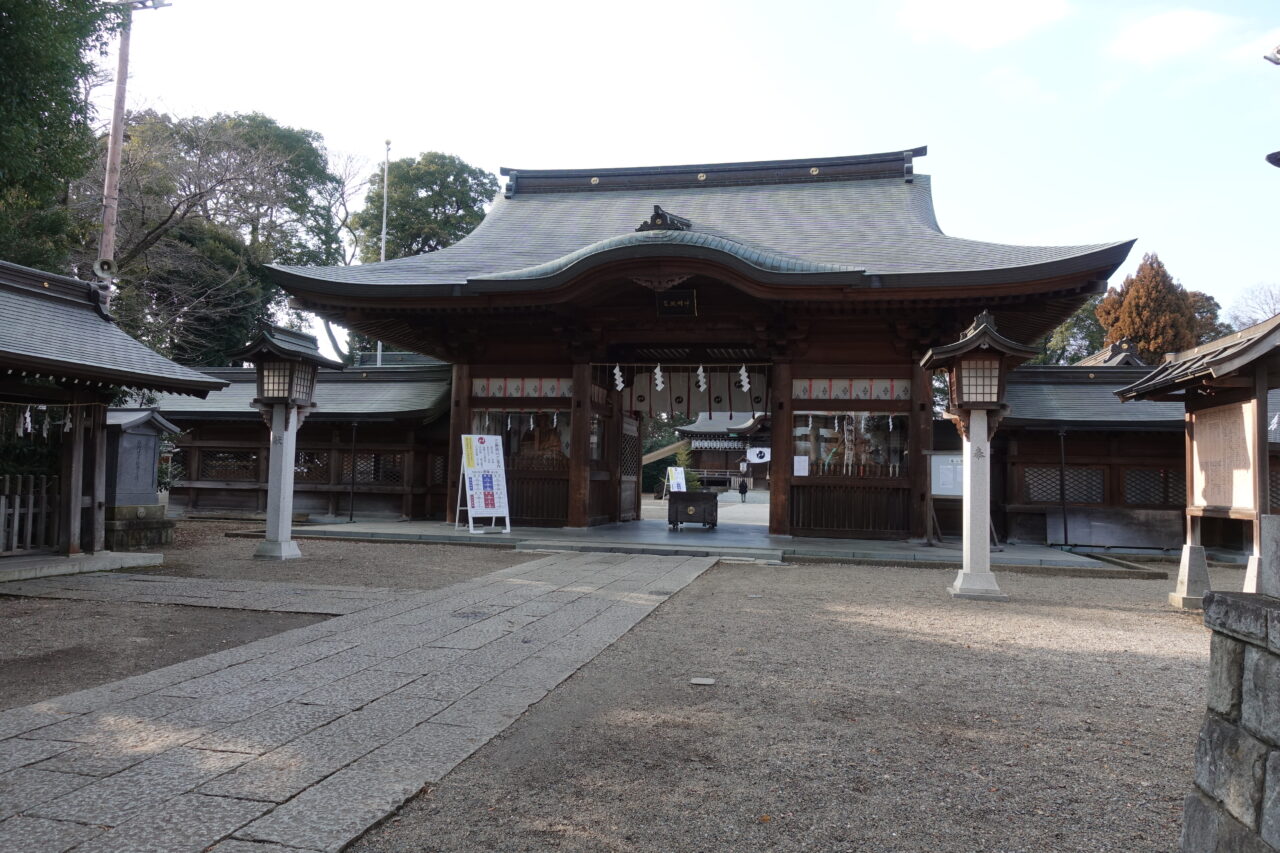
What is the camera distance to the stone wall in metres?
1.96

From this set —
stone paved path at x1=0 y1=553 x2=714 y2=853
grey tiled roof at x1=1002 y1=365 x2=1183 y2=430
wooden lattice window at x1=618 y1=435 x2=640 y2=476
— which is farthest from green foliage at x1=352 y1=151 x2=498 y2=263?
stone paved path at x1=0 y1=553 x2=714 y2=853

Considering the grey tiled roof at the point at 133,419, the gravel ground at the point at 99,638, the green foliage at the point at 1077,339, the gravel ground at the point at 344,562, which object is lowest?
the gravel ground at the point at 99,638

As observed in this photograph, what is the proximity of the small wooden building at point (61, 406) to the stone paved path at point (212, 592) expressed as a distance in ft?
2.74

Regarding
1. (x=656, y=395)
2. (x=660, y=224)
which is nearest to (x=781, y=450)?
(x=656, y=395)

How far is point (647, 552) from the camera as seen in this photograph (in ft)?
35.0

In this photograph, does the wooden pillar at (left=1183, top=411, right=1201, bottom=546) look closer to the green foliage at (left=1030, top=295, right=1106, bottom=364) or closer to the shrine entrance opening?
the shrine entrance opening

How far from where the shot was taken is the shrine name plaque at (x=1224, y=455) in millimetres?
6277

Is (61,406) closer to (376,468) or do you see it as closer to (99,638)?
(99,638)

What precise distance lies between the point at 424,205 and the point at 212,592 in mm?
26782

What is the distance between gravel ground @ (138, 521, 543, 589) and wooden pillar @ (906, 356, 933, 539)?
565 centimetres

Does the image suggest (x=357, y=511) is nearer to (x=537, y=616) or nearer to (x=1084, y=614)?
(x=537, y=616)

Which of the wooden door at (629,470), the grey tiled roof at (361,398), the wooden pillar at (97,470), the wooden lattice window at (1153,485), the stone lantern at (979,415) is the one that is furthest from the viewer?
the wooden door at (629,470)

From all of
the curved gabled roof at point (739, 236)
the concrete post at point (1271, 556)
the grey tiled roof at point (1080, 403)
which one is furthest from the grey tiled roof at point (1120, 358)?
the concrete post at point (1271, 556)

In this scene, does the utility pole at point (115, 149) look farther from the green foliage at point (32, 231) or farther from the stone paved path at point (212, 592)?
the stone paved path at point (212, 592)
